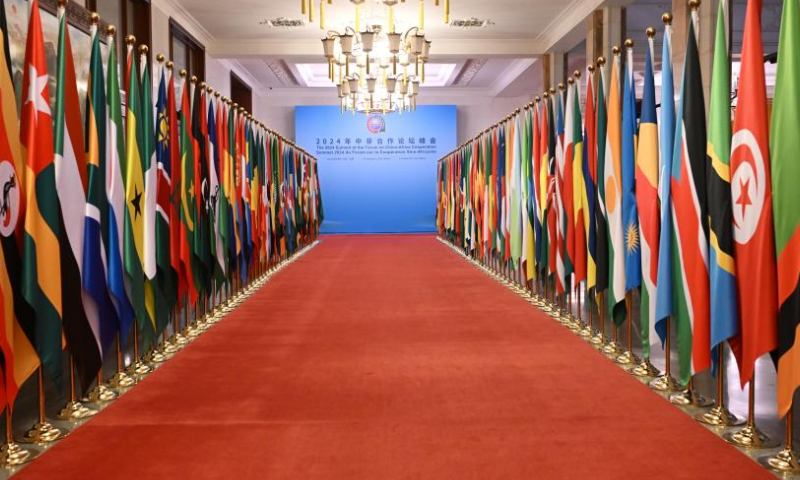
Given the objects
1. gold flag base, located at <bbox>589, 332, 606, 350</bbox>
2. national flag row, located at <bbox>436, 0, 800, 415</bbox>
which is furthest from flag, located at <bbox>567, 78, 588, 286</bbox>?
gold flag base, located at <bbox>589, 332, 606, 350</bbox>

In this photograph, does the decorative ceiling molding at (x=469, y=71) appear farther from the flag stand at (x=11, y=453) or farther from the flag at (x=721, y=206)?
the flag stand at (x=11, y=453)

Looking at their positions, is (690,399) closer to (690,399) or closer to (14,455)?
(690,399)

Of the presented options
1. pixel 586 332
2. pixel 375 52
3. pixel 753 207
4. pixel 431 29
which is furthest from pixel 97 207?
pixel 431 29

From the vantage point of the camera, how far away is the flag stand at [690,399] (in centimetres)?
286

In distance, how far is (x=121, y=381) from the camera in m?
3.25

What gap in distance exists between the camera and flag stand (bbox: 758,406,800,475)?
2.16m

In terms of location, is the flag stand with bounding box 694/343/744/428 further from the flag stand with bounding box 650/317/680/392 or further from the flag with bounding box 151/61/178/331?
the flag with bounding box 151/61/178/331

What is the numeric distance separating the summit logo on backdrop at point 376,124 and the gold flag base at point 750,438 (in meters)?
15.6

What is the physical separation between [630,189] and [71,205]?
2414 mm

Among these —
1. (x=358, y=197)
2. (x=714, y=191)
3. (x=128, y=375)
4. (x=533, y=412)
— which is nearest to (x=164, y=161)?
(x=128, y=375)

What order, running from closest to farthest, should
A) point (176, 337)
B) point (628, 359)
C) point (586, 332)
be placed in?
point (628, 359), point (176, 337), point (586, 332)

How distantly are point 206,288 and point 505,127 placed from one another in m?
3.33

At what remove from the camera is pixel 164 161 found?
3811 mm

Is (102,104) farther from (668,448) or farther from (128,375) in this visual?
(668,448)
